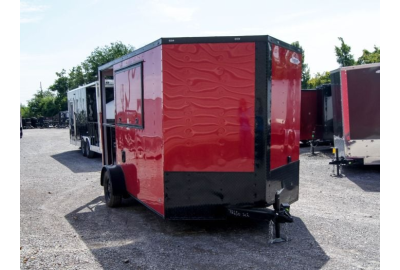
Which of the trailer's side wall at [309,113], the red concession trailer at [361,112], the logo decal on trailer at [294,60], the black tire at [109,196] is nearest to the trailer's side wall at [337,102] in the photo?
the red concession trailer at [361,112]

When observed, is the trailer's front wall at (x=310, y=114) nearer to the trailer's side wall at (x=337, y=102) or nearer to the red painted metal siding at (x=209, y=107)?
the trailer's side wall at (x=337, y=102)

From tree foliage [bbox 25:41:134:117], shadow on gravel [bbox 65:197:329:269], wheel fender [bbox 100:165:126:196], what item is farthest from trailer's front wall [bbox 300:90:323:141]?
tree foliage [bbox 25:41:134:117]

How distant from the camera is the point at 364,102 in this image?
1002 centimetres

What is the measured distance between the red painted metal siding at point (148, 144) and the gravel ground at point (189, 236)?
58 cm

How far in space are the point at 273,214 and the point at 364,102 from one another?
6.27 metres

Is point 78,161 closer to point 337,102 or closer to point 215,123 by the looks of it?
point 337,102

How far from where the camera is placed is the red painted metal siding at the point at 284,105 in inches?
213

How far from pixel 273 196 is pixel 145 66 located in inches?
108

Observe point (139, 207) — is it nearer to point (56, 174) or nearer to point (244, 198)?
point (244, 198)

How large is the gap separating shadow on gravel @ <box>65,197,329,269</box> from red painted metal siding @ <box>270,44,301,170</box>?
1131 mm

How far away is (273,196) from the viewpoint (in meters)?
5.54
